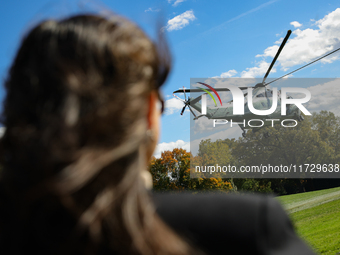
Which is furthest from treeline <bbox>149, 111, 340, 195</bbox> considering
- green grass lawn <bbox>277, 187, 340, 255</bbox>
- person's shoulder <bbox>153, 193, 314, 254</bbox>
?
person's shoulder <bbox>153, 193, 314, 254</bbox>

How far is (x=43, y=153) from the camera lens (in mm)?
793

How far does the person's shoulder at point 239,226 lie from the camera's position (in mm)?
768

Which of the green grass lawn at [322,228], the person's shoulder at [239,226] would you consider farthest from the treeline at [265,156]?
the person's shoulder at [239,226]

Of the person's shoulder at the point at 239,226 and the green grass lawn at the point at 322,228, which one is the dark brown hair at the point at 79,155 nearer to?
the person's shoulder at the point at 239,226

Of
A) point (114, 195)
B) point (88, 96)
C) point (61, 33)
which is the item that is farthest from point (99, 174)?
point (61, 33)

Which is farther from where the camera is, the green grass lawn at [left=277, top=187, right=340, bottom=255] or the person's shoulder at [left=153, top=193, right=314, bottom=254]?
the green grass lawn at [left=277, top=187, right=340, bottom=255]

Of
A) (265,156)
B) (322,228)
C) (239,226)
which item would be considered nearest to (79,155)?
(239,226)

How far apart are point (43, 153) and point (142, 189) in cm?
29

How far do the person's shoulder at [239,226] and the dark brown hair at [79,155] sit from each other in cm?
6

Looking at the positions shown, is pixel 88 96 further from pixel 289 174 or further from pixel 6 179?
pixel 289 174

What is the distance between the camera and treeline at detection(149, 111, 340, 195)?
41.3 meters

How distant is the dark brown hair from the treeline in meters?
39.6

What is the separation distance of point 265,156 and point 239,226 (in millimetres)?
54722

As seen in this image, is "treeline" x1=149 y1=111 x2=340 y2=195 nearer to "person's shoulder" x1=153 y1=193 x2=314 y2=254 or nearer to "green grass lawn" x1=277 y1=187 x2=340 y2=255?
"green grass lawn" x1=277 y1=187 x2=340 y2=255
